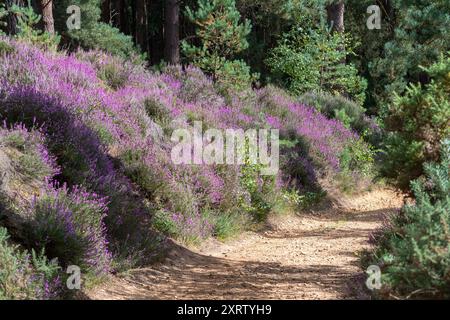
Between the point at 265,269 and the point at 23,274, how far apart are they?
10.2ft

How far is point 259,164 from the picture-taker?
10.3 m

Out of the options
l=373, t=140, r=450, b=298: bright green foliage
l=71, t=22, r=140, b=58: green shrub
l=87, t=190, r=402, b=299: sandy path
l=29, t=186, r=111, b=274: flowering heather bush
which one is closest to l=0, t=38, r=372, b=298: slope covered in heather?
l=29, t=186, r=111, b=274: flowering heather bush

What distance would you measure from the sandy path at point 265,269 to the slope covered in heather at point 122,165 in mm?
271

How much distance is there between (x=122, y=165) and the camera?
7.92m

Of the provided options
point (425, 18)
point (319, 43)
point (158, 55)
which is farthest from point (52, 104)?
point (158, 55)

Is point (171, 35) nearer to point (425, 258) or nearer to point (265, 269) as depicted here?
point (265, 269)

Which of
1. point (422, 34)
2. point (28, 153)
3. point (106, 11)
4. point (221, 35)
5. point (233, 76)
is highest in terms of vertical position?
point (106, 11)

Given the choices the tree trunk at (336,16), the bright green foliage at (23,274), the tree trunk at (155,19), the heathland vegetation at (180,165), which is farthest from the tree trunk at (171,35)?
the bright green foliage at (23,274)

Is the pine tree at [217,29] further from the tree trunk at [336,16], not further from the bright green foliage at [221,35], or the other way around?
the tree trunk at [336,16]

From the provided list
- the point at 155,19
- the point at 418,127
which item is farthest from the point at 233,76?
the point at 155,19

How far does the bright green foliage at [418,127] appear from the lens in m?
5.59

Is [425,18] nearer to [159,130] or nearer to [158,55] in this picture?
[159,130]

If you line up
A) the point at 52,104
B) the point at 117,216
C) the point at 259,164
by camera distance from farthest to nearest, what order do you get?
the point at 259,164, the point at 52,104, the point at 117,216
